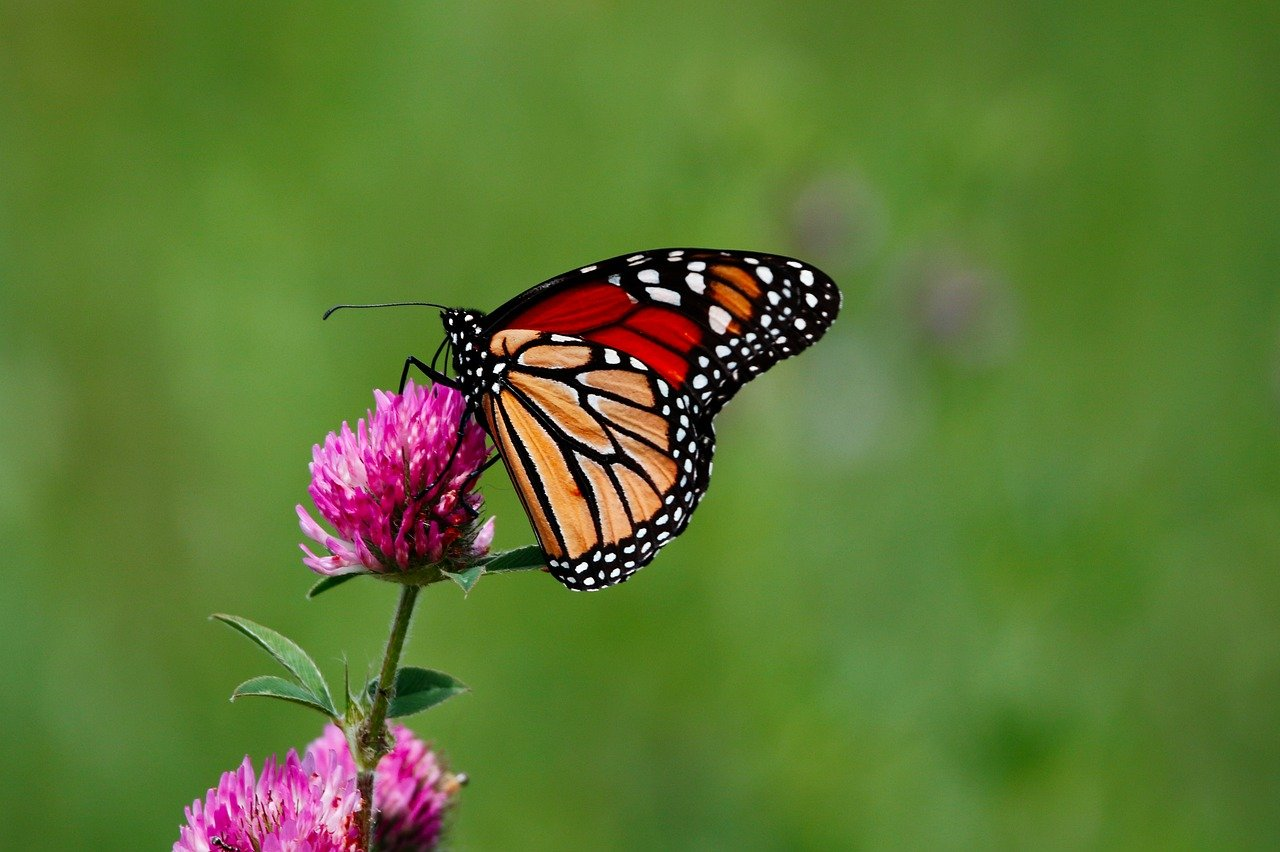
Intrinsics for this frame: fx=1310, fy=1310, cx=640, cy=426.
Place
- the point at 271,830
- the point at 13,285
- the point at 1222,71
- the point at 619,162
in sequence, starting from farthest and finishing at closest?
the point at 1222,71 → the point at 619,162 → the point at 13,285 → the point at 271,830

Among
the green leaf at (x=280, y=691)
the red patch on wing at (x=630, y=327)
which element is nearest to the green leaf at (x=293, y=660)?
the green leaf at (x=280, y=691)

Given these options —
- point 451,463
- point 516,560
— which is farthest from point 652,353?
point 516,560

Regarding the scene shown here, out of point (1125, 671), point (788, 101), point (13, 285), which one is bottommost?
point (1125, 671)

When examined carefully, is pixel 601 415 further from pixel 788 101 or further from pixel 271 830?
pixel 788 101

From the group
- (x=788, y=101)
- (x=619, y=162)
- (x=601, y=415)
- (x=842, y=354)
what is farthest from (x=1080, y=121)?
(x=601, y=415)

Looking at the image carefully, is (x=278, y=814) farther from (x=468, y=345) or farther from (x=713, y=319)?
(x=713, y=319)

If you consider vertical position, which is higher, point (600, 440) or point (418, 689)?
point (600, 440)

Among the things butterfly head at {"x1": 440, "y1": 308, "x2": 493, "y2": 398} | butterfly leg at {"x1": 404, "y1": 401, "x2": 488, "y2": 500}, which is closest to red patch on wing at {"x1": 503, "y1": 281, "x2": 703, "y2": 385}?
butterfly head at {"x1": 440, "y1": 308, "x2": 493, "y2": 398}

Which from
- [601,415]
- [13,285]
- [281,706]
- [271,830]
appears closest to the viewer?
[271,830]
